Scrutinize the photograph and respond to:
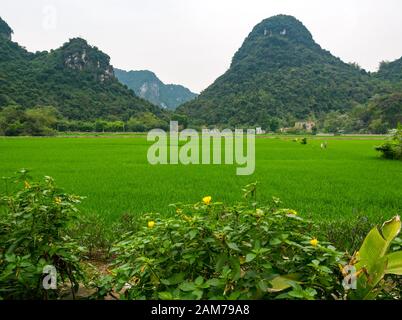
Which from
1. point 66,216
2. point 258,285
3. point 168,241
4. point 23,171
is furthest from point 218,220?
point 23,171

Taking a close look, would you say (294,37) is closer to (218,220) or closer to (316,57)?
(316,57)

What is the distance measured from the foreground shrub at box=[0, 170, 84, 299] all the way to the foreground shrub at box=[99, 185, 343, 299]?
0.96 feet

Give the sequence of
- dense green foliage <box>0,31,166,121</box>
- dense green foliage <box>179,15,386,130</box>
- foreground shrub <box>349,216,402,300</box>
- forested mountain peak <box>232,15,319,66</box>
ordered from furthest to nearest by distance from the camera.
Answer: forested mountain peak <box>232,15,319,66</box>
dense green foliage <box>179,15,386,130</box>
dense green foliage <box>0,31,166,121</box>
foreground shrub <box>349,216,402,300</box>

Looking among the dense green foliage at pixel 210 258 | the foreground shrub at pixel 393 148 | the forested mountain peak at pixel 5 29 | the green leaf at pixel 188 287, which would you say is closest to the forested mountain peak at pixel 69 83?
the forested mountain peak at pixel 5 29

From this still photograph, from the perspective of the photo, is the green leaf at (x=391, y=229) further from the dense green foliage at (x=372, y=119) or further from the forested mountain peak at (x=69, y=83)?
the forested mountain peak at (x=69, y=83)

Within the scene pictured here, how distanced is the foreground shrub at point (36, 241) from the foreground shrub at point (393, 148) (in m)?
15.7

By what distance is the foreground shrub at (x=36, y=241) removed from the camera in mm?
1778

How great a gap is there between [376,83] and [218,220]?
305 feet

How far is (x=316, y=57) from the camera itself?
10712 cm

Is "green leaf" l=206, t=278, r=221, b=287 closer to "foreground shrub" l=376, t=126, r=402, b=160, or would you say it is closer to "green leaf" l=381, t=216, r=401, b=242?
"green leaf" l=381, t=216, r=401, b=242

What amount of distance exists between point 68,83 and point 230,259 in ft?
283

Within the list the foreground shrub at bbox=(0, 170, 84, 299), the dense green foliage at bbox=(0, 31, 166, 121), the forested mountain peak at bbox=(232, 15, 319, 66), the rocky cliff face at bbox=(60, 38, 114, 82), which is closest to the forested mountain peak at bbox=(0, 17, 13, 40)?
the dense green foliage at bbox=(0, 31, 166, 121)

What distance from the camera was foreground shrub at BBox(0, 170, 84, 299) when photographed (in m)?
1.78

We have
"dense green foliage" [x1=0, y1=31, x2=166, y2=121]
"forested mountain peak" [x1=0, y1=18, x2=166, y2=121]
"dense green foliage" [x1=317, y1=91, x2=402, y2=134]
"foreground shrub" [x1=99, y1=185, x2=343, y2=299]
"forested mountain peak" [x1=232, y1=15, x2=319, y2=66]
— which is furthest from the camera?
"forested mountain peak" [x1=232, y1=15, x2=319, y2=66]
